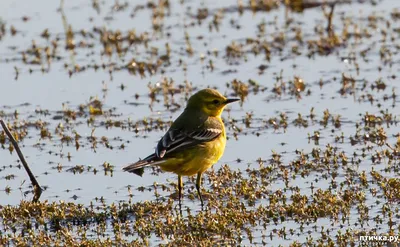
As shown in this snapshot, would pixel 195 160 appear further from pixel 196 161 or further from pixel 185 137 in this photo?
pixel 185 137

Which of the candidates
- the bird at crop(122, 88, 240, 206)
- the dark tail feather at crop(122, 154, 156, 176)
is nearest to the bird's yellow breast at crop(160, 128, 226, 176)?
the bird at crop(122, 88, 240, 206)

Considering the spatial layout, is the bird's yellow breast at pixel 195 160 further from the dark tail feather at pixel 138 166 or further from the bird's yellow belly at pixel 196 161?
the dark tail feather at pixel 138 166

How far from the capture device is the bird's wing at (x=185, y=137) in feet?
36.1

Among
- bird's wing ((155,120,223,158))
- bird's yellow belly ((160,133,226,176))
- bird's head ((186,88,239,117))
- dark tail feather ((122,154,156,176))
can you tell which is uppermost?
bird's head ((186,88,239,117))

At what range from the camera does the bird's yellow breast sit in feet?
36.5

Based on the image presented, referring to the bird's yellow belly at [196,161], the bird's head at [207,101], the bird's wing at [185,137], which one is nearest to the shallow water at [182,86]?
the bird's yellow belly at [196,161]

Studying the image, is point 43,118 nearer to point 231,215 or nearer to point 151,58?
point 151,58

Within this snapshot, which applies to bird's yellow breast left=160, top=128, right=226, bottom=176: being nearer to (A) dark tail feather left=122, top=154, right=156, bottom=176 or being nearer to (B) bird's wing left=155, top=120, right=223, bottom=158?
(B) bird's wing left=155, top=120, right=223, bottom=158

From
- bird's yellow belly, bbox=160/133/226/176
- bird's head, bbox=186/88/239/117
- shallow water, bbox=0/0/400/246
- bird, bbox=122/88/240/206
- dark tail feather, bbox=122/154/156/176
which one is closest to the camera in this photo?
dark tail feather, bbox=122/154/156/176

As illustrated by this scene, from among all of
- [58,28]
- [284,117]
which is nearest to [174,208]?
[284,117]

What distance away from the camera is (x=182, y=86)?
16.0 metres

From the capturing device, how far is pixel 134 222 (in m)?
10.7

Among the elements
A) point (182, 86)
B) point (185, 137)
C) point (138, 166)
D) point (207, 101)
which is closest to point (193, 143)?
point (185, 137)

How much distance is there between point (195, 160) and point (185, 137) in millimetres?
271
